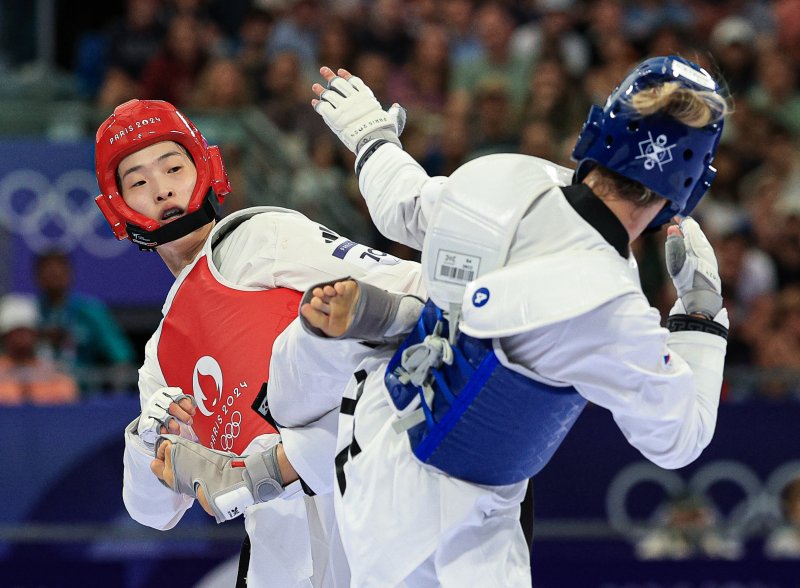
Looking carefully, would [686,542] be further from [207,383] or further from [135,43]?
[135,43]

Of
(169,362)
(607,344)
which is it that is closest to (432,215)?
(607,344)

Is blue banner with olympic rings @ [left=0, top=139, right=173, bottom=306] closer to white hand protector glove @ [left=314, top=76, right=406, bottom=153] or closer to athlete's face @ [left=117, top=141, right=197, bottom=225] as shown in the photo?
athlete's face @ [left=117, top=141, right=197, bottom=225]

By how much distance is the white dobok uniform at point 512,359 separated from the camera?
304 cm

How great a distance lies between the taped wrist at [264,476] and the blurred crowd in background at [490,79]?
5.22 meters

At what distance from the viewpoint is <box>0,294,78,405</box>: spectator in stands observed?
7762mm

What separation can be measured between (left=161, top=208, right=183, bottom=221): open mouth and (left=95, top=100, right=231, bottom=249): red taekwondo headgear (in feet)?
0.07

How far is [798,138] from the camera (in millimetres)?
10672

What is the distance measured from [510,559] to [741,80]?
844cm

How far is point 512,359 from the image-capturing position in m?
3.14

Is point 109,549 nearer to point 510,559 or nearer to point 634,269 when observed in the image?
point 510,559

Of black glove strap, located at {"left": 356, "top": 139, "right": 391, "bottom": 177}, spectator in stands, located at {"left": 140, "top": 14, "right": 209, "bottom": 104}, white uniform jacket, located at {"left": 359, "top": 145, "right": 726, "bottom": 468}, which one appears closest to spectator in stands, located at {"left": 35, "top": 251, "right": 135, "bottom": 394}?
spectator in stands, located at {"left": 140, "top": 14, "right": 209, "bottom": 104}

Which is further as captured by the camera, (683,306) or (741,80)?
(741,80)

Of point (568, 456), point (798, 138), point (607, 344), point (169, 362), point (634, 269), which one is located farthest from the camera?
point (798, 138)

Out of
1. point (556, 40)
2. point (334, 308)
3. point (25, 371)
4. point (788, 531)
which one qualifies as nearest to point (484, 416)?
point (334, 308)
